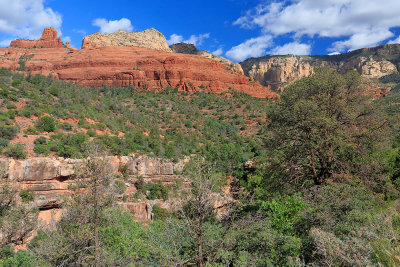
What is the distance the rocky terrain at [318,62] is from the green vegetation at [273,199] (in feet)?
280

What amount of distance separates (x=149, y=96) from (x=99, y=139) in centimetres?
2993

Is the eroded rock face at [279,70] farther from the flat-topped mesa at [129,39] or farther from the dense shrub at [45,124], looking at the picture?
the dense shrub at [45,124]

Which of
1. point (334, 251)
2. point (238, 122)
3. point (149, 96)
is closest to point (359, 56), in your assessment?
point (238, 122)

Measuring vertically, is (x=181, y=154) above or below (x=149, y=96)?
below

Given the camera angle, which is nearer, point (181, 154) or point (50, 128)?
point (50, 128)

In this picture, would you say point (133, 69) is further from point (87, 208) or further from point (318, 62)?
point (318, 62)

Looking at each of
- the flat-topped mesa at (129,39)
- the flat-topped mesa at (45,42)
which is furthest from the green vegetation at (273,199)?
the flat-topped mesa at (129,39)

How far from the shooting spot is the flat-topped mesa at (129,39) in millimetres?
83588

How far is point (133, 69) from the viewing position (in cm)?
6556

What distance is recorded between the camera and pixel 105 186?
6988 mm

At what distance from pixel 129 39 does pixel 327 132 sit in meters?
99.1

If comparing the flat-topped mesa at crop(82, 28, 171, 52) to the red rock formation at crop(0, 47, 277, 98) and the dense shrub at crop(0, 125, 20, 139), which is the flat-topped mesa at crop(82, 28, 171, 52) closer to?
the red rock formation at crop(0, 47, 277, 98)

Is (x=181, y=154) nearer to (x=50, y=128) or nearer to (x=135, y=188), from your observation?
(x=135, y=188)

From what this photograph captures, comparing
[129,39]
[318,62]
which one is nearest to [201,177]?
[129,39]
